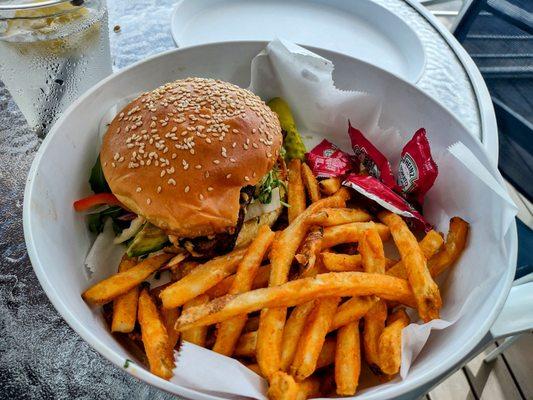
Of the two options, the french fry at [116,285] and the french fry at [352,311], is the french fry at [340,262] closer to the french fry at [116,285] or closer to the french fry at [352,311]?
the french fry at [352,311]

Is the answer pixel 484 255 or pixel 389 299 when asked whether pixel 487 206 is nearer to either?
pixel 484 255

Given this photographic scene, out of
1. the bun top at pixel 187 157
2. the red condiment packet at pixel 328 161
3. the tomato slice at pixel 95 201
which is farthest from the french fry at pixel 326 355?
the tomato slice at pixel 95 201

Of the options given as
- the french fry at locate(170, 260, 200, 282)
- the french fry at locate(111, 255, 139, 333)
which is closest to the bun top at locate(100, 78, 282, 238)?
the french fry at locate(170, 260, 200, 282)

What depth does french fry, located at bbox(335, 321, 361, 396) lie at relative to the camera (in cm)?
93

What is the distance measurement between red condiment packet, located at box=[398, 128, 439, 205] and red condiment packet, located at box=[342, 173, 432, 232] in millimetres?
52

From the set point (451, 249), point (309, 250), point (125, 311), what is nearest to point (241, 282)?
point (309, 250)

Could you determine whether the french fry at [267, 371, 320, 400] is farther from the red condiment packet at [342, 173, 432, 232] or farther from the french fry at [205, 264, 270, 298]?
the red condiment packet at [342, 173, 432, 232]

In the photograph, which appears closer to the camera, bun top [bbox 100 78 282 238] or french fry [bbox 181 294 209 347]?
french fry [bbox 181 294 209 347]

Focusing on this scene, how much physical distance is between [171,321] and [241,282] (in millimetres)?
195

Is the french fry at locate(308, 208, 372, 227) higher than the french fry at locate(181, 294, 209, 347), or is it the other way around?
the french fry at locate(308, 208, 372, 227)

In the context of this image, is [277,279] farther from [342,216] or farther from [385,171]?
[385,171]

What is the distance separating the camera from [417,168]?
4.31ft

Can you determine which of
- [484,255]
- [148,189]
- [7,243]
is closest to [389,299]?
[484,255]

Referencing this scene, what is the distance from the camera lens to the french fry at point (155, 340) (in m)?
0.91
